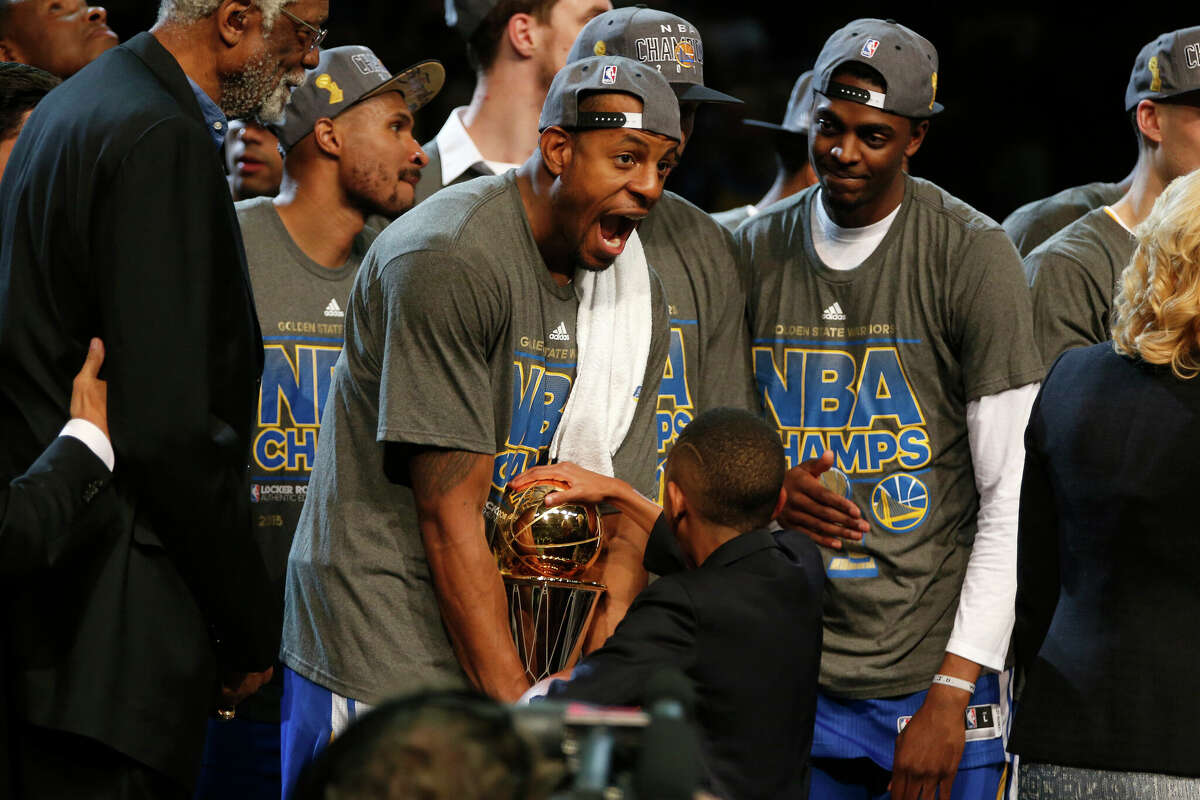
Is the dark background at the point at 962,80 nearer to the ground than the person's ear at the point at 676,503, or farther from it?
farther from it

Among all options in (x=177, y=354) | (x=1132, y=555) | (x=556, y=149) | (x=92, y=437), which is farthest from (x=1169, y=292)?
(x=92, y=437)

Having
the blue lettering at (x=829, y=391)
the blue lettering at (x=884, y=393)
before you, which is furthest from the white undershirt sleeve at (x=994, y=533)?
the blue lettering at (x=829, y=391)

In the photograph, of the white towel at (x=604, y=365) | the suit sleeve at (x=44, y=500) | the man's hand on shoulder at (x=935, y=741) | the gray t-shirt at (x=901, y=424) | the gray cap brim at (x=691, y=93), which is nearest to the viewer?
the suit sleeve at (x=44, y=500)

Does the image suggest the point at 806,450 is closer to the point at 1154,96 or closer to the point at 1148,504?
the point at 1148,504

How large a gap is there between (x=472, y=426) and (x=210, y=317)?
462mm

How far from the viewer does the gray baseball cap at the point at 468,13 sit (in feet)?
12.8

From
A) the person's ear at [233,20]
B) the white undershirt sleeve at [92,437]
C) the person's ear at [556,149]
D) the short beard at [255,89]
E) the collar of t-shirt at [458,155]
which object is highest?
the person's ear at [233,20]

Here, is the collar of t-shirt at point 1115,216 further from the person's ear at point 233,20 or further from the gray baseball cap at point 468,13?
the person's ear at point 233,20

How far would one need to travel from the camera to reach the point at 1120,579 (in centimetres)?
215

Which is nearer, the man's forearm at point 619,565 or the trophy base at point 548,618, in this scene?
the trophy base at point 548,618

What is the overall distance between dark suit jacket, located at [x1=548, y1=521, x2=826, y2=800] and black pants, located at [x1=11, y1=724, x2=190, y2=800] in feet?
2.19

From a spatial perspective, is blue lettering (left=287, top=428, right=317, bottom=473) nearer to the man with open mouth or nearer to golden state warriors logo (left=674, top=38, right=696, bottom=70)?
the man with open mouth

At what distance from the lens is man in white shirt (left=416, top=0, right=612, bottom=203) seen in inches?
150

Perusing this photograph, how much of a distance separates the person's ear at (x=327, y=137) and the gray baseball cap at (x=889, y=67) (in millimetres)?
1335
